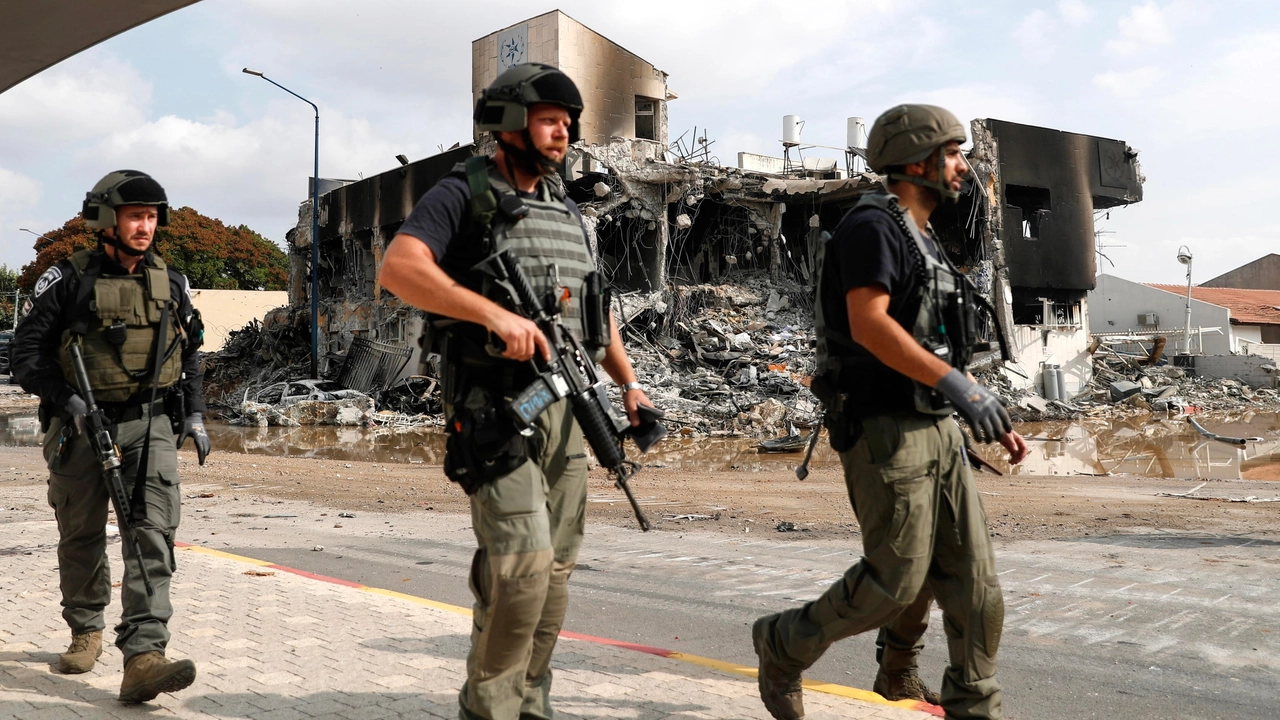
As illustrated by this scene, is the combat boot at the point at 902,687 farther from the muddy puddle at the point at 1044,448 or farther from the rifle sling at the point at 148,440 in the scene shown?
the muddy puddle at the point at 1044,448

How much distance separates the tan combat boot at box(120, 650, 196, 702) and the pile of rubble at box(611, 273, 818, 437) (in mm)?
14728

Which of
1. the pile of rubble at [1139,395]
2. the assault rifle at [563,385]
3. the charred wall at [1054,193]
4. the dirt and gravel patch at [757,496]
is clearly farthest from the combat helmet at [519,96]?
the charred wall at [1054,193]

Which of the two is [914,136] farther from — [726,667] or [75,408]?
[75,408]

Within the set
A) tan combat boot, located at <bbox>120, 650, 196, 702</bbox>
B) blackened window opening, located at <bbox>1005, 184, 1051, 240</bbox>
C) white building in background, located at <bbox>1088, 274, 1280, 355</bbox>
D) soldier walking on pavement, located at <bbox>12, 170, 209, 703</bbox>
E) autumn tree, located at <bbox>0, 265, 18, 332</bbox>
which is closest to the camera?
tan combat boot, located at <bbox>120, 650, 196, 702</bbox>

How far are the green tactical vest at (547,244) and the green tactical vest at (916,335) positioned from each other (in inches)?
27.6

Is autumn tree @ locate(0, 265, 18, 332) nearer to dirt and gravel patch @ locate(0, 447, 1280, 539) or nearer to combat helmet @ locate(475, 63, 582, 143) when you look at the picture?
dirt and gravel patch @ locate(0, 447, 1280, 539)

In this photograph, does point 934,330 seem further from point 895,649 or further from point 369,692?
point 369,692

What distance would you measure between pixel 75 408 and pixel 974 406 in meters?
2.83

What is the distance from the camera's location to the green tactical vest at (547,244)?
8.30 feet

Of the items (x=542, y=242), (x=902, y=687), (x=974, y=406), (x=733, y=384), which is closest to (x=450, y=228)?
(x=542, y=242)

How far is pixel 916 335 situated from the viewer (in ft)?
8.89

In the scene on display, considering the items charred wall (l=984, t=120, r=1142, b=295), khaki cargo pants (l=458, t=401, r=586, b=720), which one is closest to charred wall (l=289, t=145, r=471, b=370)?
Result: charred wall (l=984, t=120, r=1142, b=295)

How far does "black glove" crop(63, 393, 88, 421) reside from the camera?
10.7 ft

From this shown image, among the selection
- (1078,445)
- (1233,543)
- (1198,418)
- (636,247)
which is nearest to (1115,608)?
(1233,543)
